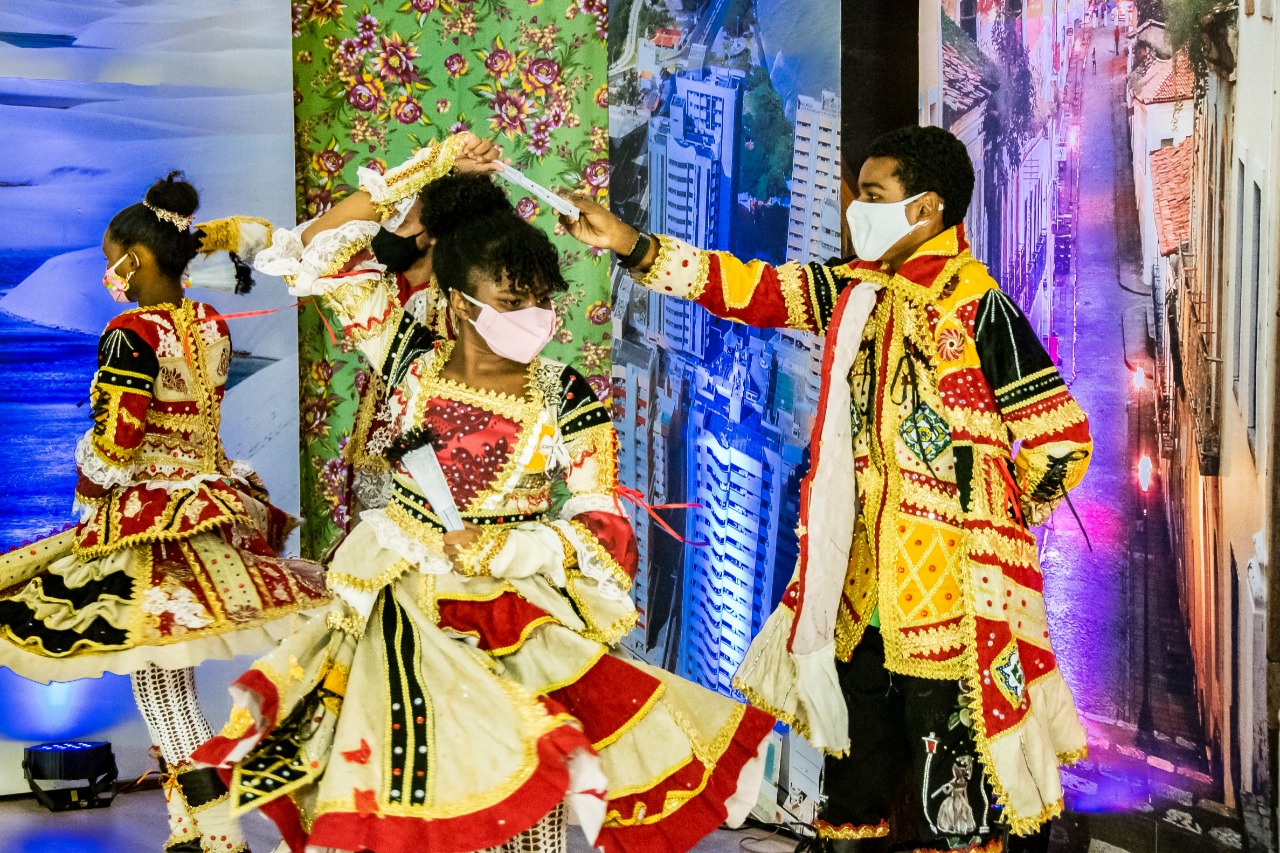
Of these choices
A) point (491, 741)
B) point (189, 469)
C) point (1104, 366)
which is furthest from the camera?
point (189, 469)

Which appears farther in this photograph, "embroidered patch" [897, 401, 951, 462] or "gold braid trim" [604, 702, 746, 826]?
"embroidered patch" [897, 401, 951, 462]

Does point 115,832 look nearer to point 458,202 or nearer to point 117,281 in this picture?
point 117,281

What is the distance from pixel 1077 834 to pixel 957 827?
0.81 m

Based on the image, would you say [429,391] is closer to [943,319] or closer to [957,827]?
[943,319]

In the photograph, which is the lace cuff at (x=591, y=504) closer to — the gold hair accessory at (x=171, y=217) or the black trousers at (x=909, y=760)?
the black trousers at (x=909, y=760)

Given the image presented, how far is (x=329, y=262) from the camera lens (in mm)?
3432

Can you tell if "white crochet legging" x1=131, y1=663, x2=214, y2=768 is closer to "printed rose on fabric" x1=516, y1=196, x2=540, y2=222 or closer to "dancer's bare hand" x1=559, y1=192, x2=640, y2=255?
"dancer's bare hand" x1=559, y1=192, x2=640, y2=255

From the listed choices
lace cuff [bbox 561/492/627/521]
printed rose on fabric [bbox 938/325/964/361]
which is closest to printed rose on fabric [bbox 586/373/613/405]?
lace cuff [bbox 561/492/627/521]

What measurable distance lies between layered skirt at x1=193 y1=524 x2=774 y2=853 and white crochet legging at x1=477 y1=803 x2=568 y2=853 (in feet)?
0.40

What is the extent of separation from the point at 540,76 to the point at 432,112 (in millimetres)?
422

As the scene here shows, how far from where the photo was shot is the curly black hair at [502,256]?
3090 millimetres

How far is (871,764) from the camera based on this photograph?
340cm

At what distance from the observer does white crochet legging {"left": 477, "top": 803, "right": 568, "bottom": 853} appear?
3.04 metres

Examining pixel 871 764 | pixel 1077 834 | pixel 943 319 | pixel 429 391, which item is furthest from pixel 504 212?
pixel 1077 834
